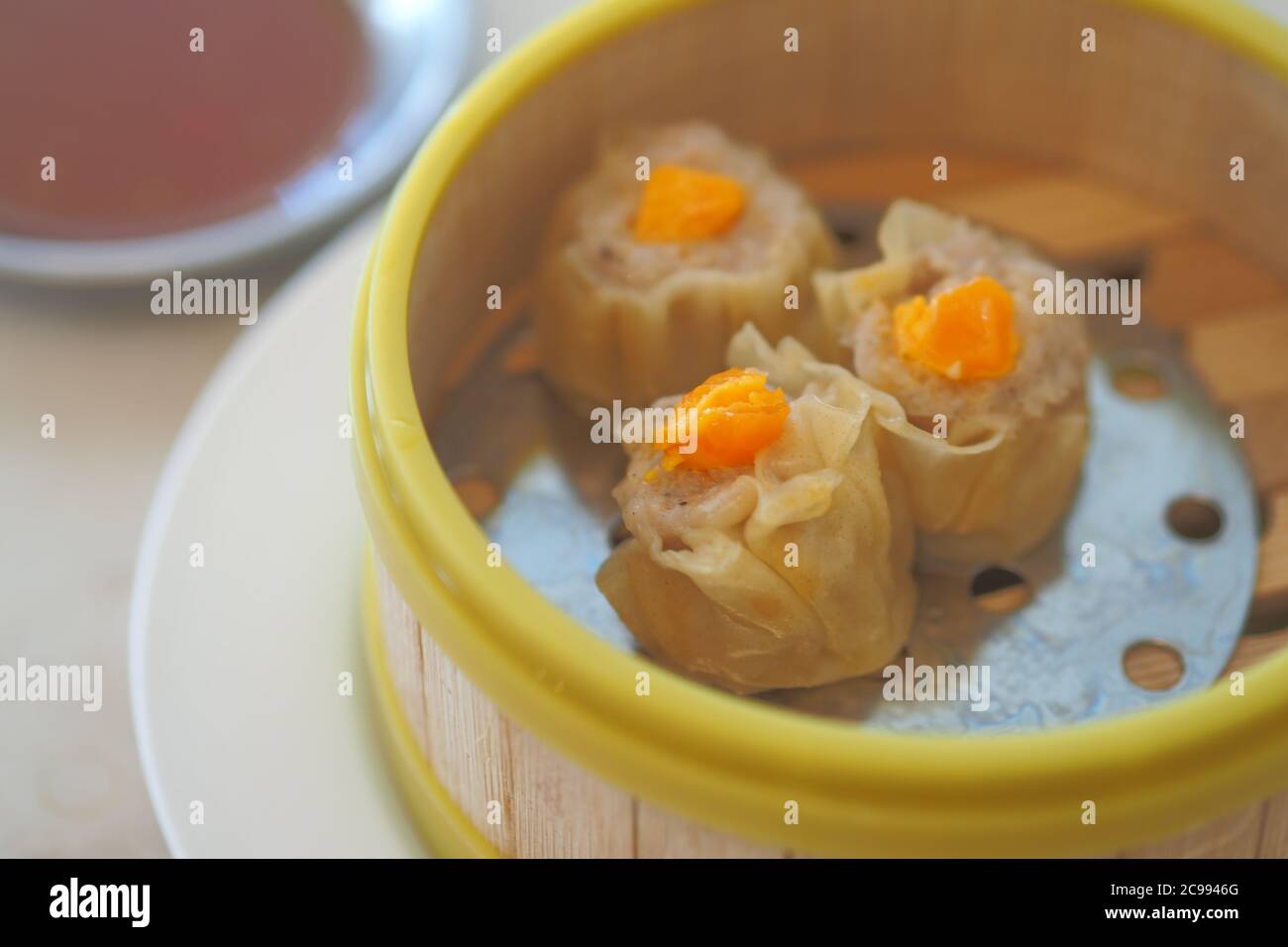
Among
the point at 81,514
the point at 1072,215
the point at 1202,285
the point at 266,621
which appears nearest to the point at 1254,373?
the point at 1202,285

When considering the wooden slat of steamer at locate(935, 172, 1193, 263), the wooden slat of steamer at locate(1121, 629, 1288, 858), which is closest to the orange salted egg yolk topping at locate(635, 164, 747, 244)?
the wooden slat of steamer at locate(935, 172, 1193, 263)

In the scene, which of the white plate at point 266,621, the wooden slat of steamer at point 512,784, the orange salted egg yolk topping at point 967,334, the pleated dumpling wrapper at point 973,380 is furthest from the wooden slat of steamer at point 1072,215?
the wooden slat of steamer at point 512,784

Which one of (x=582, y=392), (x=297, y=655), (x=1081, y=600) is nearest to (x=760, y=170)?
(x=582, y=392)

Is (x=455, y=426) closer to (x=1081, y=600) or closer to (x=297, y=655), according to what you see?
(x=297, y=655)

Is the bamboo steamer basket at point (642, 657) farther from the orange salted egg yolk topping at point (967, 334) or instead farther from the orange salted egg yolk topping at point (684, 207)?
the orange salted egg yolk topping at point (967, 334)

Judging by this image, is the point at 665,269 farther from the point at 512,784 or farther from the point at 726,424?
the point at 512,784
